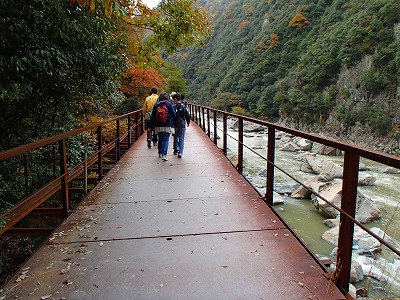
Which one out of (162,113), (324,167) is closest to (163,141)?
(162,113)

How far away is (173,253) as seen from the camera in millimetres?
2869

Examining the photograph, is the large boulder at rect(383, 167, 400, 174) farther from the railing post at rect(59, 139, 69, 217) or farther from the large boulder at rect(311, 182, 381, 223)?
the railing post at rect(59, 139, 69, 217)

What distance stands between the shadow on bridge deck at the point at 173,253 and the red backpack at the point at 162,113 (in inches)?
98.6

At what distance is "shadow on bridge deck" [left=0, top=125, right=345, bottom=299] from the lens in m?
2.32

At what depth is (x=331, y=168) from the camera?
1922cm

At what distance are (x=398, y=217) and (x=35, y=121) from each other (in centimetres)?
1265

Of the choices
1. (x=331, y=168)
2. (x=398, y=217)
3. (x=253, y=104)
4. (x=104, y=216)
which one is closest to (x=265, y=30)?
(x=253, y=104)

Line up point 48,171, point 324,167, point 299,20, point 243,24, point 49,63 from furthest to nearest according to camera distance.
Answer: point 243,24 → point 299,20 → point 324,167 → point 48,171 → point 49,63

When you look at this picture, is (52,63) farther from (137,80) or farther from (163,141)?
(137,80)

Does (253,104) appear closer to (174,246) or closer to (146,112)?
(146,112)

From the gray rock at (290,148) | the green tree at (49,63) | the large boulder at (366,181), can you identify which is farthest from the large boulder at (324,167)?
the green tree at (49,63)

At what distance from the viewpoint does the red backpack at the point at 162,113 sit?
6.99 meters

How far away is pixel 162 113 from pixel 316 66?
56.4 metres

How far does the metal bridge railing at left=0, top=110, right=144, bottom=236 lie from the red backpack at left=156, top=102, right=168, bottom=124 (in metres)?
0.91
